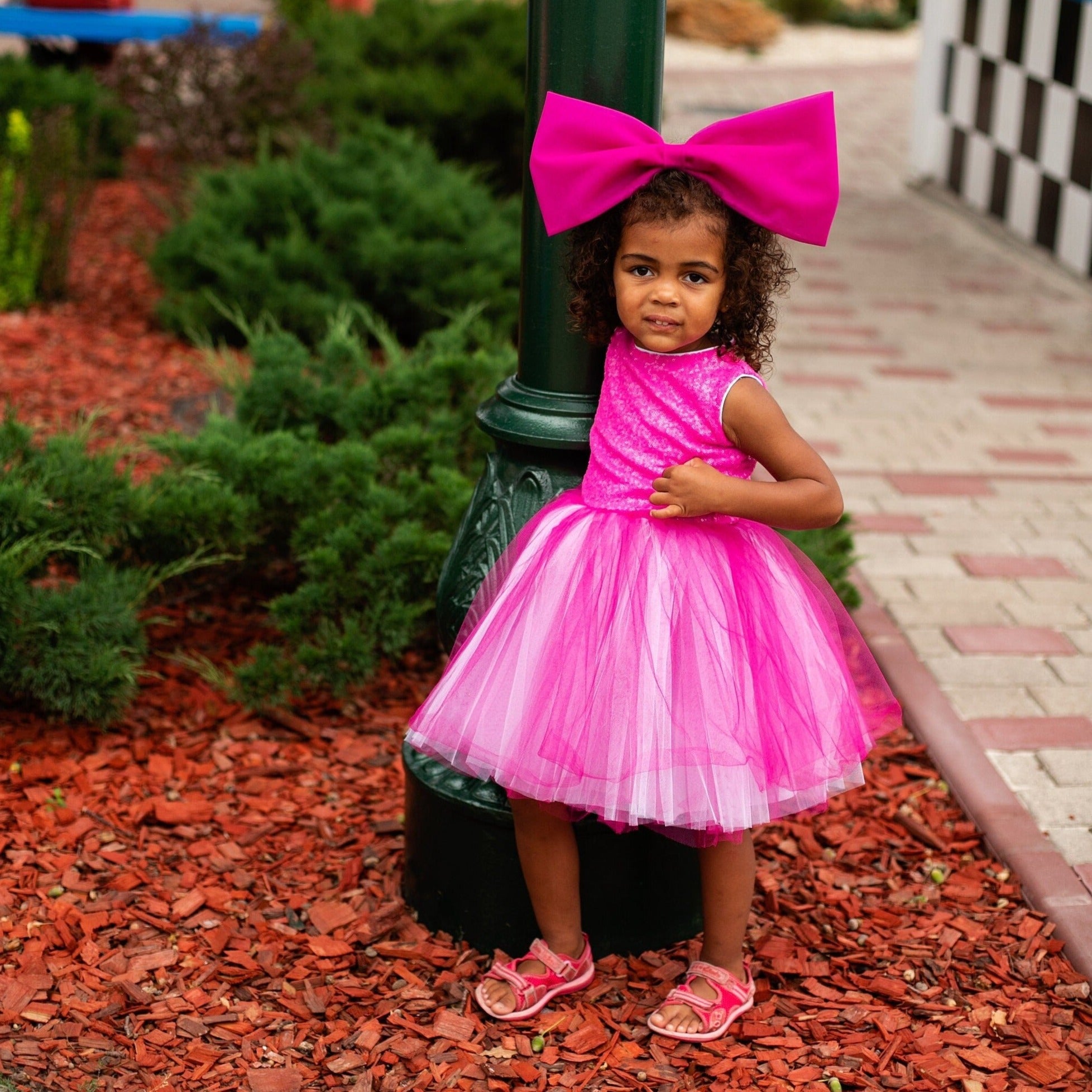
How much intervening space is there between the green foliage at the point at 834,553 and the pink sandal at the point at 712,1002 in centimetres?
122

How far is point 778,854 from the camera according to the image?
275 cm

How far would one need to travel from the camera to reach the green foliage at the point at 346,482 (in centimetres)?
312

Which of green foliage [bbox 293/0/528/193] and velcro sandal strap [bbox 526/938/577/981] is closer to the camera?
velcro sandal strap [bbox 526/938/577/981]

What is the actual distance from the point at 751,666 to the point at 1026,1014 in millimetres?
767

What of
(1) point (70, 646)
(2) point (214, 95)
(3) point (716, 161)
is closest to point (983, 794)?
(3) point (716, 161)

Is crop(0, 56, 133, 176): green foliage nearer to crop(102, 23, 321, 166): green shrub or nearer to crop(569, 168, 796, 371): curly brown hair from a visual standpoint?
crop(102, 23, 321, 166): green shrub

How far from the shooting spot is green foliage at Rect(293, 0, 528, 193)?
7.34 meters

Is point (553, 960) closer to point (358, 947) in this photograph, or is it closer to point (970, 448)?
point (358, 947)

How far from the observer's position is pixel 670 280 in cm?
203

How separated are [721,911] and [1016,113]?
690cm

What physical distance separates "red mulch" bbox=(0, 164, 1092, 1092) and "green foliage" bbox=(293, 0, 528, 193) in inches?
181

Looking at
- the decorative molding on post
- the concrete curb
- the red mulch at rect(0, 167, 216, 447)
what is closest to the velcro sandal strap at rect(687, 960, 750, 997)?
the concrete curb

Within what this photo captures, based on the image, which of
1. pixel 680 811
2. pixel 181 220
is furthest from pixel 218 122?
pixel 680 811

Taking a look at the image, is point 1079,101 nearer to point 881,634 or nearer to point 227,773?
point 881,634
